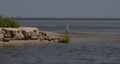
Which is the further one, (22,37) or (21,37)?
(22,37)

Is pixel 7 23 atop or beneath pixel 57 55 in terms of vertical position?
atop

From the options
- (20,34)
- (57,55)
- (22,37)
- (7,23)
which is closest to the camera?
(57,55)

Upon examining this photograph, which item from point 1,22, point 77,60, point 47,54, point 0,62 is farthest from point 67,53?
point 1,22

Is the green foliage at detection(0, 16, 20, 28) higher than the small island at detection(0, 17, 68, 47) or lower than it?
higher

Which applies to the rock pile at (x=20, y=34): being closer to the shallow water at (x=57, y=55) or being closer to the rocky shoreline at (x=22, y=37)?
the rocky shoreline at (x=22, y=37)

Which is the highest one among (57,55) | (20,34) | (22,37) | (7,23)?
(7,23)

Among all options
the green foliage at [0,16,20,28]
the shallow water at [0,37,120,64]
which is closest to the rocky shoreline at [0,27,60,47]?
the shallow water at [0,37,120,64]

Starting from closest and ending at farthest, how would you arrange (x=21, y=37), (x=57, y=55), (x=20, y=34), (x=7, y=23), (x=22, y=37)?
1. (x=57, y=55)
2. (x=20, y=34)
3. (x=21, y=37)
4. (x=22, y=37)
5. (x=7, y=23)

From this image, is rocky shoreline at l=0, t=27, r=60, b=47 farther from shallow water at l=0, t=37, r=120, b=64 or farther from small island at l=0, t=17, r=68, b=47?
shallow water at l=0, t=37, r=120, b=64

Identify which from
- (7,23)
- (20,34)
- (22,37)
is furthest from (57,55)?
(7,23)

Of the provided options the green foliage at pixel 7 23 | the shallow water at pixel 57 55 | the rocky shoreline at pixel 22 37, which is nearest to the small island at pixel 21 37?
the rocky shoreline at pixel 22 37

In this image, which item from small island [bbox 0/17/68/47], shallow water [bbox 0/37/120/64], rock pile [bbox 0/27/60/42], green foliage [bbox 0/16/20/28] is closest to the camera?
shallow water [bbox 0/37/120/64]

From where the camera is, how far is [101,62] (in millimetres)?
30828

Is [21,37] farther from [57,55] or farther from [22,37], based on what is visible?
[57,55]
